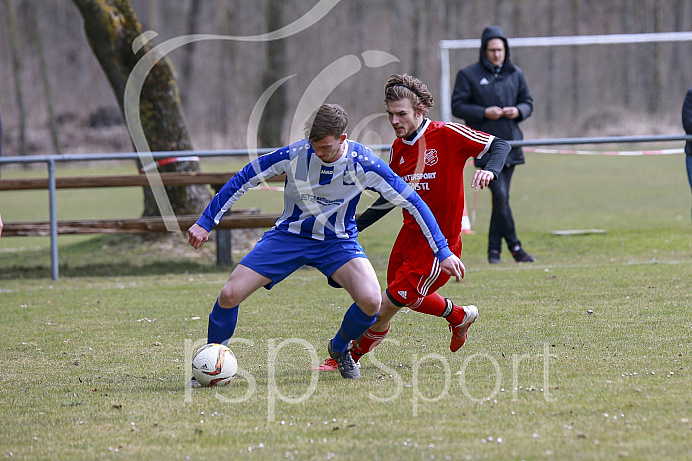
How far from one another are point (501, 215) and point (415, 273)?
4.35 m

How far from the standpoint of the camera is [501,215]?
9.41 metres

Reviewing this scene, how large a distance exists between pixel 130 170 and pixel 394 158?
25.1 metres

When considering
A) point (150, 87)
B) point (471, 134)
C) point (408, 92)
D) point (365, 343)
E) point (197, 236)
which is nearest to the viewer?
point (197, 236)

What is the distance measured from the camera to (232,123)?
129 feet

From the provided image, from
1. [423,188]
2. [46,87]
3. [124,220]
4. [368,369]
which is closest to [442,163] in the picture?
[423,188]

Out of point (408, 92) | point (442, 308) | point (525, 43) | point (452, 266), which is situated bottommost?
point (442, 308)

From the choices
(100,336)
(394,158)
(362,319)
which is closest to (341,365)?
(362,319)

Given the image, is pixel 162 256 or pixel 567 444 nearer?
pixel 567 444

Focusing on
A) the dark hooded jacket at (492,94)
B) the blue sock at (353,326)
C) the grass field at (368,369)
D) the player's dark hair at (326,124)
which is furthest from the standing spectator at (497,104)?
the player's dark hair at (326,124)

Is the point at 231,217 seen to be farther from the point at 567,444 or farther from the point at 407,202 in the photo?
the point at 567,444

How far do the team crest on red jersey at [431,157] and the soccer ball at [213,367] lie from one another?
1.70m

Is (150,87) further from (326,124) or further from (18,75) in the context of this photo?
(18,75)

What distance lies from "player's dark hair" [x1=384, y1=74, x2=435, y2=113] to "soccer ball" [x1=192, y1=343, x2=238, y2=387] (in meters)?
1.78
